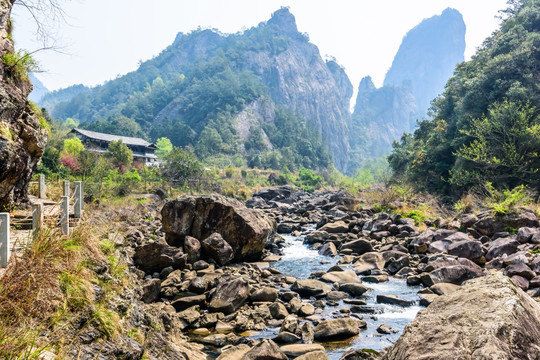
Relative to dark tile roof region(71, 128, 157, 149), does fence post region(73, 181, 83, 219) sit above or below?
below

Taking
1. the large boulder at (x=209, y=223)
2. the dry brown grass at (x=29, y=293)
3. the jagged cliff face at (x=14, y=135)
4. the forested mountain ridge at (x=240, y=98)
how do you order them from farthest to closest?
1. the forested mountain ridge at (x=240, y=98)
2. the large boulder at (x=209, y=223)
3. the jagged cliff face at (x=14, y=135)
4. the dry brown grass at (x=29, y=293)

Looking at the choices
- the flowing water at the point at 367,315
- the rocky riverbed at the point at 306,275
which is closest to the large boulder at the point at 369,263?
the rocky riverbed at the point at 306,275

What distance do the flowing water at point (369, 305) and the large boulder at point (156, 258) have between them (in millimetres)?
3588

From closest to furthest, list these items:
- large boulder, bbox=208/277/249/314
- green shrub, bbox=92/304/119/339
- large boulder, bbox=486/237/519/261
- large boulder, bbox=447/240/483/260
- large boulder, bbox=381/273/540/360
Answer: large boulder, bbox=381/273/540/360 < green shrub, bbox=92/304/119/339 < large boulder, bbox=208/277/249/314 < large boulder, bbox=486/237/519/261 < large boulder, bbox=447/240/483/260

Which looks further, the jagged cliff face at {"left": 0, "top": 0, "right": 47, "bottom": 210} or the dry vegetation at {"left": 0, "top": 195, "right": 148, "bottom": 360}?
the jagged cliff face at {"left": 0, "top": 0, "right": 47, "bottom": 210}

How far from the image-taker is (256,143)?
A: 88688 mm

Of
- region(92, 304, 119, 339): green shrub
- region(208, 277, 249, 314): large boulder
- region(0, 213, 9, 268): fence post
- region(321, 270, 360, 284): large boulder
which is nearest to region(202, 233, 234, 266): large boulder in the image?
region(208, 277, 249, 314): large boulder

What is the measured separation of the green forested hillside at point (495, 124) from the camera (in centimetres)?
1739

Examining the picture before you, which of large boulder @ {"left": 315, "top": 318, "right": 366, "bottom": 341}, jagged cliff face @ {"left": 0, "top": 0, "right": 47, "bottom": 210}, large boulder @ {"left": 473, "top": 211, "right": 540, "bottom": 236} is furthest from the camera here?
large boulder @ {"left": 473, "top": 211, "right": 540, "bottom": 236}

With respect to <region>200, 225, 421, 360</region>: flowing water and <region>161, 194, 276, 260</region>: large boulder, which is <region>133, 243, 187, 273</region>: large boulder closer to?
<region>161, 194, 276, 260</region>: large boulder

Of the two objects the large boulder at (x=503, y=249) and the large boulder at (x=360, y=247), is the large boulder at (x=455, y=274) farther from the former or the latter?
the large boulder at (x=360, y=247)

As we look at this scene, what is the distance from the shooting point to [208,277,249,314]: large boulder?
25.0 feet

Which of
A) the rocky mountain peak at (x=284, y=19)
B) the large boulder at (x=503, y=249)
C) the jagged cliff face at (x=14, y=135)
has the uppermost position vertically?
the rocky mountain peak at (x=284, y=19)

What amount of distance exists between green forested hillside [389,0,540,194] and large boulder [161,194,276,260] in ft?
42.3
